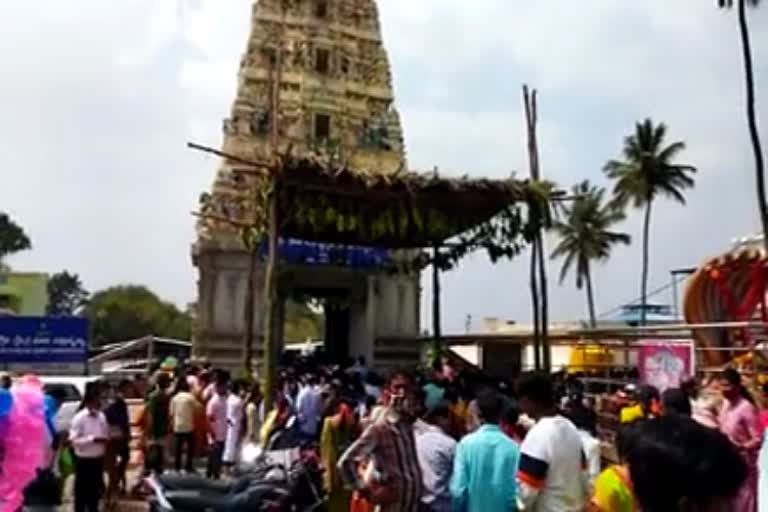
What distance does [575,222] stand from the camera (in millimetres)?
52188

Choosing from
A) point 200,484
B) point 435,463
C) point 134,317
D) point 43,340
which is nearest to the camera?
point 435,463

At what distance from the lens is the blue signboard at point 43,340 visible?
845 inches

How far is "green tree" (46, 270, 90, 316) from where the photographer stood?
269ft

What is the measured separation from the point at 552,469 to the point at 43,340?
1881cm

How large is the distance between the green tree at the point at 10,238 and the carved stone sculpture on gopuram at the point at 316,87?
3871 centimetres

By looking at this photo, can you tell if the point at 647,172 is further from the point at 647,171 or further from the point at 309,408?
the point at 309,408

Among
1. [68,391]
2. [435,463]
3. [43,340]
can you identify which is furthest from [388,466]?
[43,340]

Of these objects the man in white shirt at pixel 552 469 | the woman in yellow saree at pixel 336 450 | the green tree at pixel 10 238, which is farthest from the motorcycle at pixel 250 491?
the green tree at pixel 10 238

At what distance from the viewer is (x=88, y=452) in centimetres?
1009

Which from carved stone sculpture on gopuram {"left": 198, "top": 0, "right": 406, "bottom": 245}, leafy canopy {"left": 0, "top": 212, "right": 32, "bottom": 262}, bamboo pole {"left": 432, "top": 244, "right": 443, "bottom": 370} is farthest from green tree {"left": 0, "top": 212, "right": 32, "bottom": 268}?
bamboo pole {"left": 432, "top": 244, "right": 443, "bottom": 370}

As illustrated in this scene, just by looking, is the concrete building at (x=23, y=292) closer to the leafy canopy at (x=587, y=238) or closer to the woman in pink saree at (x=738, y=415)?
the leafy canopy at (x=587, y=238)

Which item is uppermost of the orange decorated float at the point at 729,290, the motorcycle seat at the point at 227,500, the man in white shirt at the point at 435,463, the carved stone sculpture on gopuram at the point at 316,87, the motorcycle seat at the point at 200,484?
the carved stone sculpture on gopuram at the point at 316,87

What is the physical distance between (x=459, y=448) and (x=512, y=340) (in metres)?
17.8

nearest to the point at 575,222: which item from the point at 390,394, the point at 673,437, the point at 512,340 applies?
the point at 512,340
